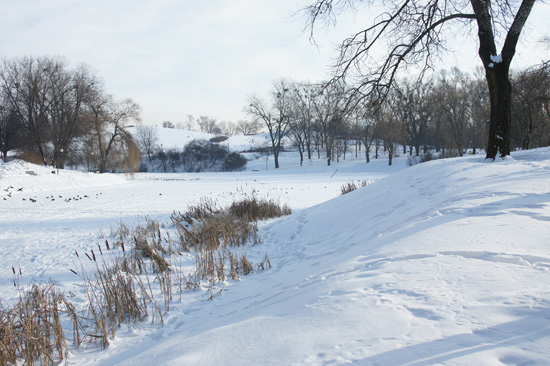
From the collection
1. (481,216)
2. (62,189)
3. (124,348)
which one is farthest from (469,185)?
(62,189)

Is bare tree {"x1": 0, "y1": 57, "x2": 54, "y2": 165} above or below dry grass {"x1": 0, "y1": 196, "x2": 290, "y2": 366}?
above

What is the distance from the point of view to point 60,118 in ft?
109

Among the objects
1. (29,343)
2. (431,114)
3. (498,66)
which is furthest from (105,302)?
(431,114)

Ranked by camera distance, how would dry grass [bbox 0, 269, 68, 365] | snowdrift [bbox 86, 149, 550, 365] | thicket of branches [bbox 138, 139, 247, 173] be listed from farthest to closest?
thicket of branches [bbox 138, 139, 247, 173] → dry grass [bbox 0, 269, 68, 365] → snowdrift [bbox 86, 149, 550, 365]

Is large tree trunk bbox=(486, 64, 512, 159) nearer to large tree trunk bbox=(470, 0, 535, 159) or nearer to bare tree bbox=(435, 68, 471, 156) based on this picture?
large tree trunk bbox=(470, 0, 535, 159)

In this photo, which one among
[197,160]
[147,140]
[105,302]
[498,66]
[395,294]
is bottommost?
[105,302]

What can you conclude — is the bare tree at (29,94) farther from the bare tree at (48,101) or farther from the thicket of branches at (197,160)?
the thicket of branches at (197,160)

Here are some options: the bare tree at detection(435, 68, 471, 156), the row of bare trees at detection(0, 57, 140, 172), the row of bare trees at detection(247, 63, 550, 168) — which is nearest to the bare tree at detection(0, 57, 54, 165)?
the row of bare trees at detection(0, 57, 140, 172)

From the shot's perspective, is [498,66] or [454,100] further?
[454,100]

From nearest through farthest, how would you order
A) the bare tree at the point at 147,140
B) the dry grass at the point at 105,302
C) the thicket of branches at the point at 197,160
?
the dry grass at the point at 105,302 → the thicket of branches at the point at 197,160 → the bare tree at the point at 147,140

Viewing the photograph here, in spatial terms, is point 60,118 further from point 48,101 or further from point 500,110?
point 500,110

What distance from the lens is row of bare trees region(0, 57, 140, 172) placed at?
30.9 metres

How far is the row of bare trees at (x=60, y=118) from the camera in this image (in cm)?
3088

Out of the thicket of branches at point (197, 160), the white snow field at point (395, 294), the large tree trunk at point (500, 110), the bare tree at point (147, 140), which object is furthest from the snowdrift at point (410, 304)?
the bare tree at point (147, 140)
